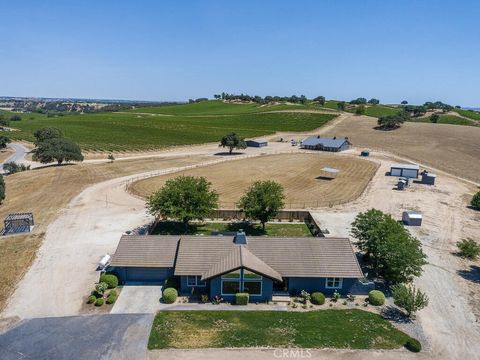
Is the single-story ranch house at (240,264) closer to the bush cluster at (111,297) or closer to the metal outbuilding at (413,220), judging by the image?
the bush cluster at (111,297)

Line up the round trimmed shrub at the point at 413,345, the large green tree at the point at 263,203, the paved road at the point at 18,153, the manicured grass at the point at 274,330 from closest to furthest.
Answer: the round trimmed shrub at the point at 413,345 → the manicured grass at the point at 274,330 → the large green tree at the point at 263,203 → the paved road at the point at 18,153

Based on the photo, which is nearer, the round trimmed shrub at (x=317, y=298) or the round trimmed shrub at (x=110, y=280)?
the round trimmed shrub at (x=317, y=298)

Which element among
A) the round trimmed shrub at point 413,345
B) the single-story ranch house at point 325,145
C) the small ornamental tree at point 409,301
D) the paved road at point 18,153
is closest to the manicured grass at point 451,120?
the single-story ranch house at point 325,145

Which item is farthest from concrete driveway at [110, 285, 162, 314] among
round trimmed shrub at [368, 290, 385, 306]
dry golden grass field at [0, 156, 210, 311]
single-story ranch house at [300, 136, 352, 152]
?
single-story ranch house at [300, 136, 352, 152]

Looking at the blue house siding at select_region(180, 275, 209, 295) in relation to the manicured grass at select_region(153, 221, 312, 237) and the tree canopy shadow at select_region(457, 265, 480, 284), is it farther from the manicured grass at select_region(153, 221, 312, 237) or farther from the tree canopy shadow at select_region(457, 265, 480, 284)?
the tree canopy shadow at select_region(457, 265, 480, 284)

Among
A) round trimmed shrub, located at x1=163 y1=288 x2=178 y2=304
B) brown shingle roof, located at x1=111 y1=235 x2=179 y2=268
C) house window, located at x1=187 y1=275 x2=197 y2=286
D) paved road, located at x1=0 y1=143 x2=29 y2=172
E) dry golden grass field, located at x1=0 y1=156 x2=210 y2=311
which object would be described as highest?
brown shingle roof, located at x1=111 y1=235 x2=179 y2=268

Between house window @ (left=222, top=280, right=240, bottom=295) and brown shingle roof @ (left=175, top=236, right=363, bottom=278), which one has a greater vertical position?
brown shingle roof @ (left=175, top=236, right=363, bottom=278)

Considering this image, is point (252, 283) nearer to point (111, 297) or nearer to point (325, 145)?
point (111, 297)

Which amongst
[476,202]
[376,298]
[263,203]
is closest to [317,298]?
[376,298]
